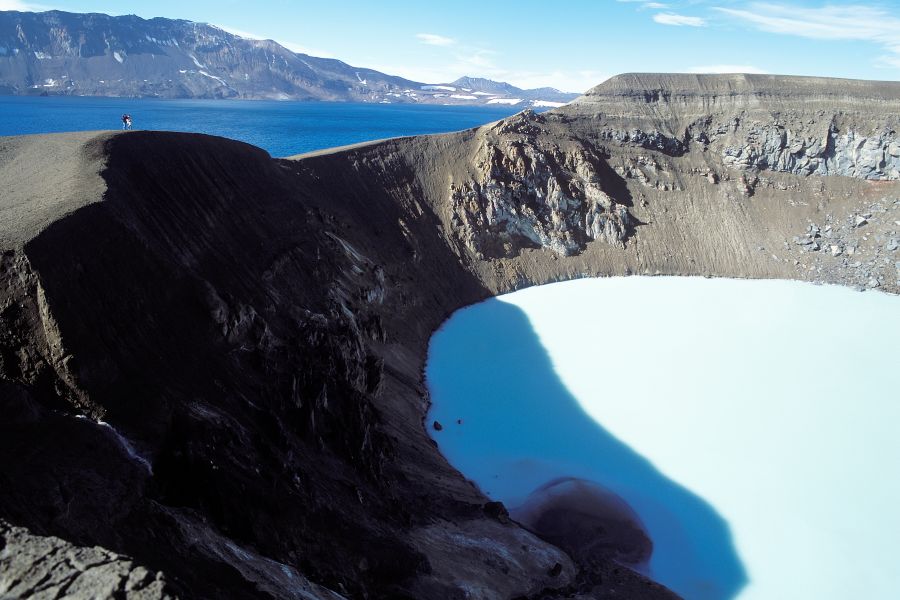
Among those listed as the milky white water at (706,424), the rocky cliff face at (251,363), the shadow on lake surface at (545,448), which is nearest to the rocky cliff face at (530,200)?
the rocky cliff face at (251,363)

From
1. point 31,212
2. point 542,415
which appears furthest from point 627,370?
point 31,212

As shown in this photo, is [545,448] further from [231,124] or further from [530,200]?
[231,124]

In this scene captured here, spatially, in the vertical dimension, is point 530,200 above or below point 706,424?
above

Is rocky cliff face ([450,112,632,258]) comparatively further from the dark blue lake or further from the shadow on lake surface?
the dark blue lake

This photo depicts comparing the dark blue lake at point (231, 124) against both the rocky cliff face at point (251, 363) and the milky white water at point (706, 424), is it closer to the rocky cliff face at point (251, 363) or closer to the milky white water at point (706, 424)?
the rocky cliff face at point (251, 363)

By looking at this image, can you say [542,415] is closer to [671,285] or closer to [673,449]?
[673,449]

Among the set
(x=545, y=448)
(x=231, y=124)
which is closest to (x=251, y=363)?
(x=545, y=448)
